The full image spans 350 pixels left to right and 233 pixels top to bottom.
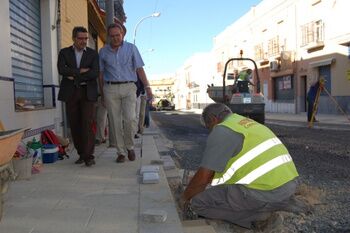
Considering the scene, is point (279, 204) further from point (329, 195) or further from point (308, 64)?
point (308, 64)

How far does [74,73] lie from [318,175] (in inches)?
147

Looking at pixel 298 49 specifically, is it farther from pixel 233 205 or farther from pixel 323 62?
pixel 233 205

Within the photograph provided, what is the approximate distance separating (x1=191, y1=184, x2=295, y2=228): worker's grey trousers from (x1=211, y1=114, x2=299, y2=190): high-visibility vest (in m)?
0.12

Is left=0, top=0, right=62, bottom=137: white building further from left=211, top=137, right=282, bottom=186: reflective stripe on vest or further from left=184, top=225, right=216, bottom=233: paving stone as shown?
left=211, top=137, right=282, bottom=186: reflective stripe on vest

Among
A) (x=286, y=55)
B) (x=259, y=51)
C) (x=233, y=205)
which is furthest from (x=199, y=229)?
(x=259, y=51)

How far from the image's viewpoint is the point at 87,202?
4965mm

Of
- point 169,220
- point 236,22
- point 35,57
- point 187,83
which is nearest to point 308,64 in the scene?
point 236,22

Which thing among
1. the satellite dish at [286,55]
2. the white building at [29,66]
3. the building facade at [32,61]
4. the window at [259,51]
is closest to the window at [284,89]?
the satellite dish at [286,55]

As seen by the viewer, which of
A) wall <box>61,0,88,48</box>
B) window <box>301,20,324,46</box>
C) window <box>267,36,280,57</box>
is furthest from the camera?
window <box>267,36,280,57</box>

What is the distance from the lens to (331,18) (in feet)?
88.3

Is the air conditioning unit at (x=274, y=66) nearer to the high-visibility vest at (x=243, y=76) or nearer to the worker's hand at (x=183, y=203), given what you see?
the high-visibility vest at (x=243, y=76)

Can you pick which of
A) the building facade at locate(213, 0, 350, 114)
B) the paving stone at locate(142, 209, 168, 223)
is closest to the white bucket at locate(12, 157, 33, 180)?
the paving stone at locate(142, 209, 168, 223)

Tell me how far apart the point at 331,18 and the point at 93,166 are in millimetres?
22634

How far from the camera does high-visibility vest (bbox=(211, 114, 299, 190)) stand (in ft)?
13.7
